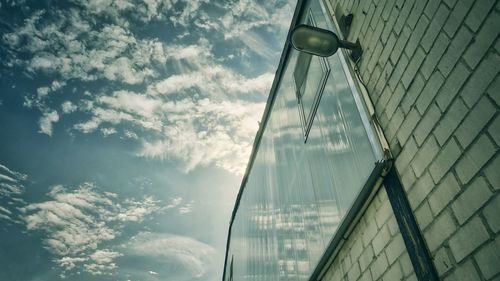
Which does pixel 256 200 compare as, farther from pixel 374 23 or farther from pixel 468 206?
pixel 468 206

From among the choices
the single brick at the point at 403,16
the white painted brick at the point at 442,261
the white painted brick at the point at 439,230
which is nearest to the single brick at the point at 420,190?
the white painted brick at the point at 439,230

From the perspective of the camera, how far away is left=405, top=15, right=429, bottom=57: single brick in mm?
1725

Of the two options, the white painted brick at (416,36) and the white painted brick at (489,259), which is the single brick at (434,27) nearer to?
the white painted brick at (416,36)

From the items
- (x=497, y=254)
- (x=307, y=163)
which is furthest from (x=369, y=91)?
(x=497, y=254)

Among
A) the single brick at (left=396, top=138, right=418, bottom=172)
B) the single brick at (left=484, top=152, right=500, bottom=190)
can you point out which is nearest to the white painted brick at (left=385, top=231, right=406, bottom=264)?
the single brick at (left=396, top=138, right=418, bottom=172)

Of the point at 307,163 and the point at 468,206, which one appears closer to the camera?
the point at 468,206

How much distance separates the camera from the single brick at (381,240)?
1.82 metres

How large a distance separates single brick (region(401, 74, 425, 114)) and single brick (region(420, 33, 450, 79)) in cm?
5

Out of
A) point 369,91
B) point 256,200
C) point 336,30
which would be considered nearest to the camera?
point 369,91

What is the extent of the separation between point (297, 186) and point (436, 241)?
2064mm

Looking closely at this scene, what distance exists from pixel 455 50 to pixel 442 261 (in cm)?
104

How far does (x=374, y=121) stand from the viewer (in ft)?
6.88

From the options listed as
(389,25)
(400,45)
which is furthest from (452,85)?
(389,25)

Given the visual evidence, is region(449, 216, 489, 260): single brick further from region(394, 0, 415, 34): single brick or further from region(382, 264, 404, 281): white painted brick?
region(394, 0, 415, 34): single brick
